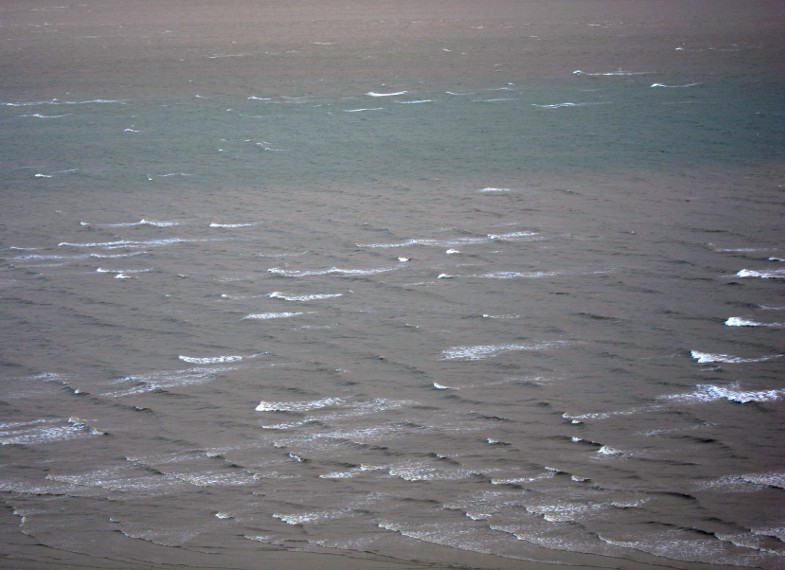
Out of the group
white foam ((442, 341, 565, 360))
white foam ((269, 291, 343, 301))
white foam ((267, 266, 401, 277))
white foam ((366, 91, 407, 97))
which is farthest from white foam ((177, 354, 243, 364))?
white foam ((366, 91, 407, 97))

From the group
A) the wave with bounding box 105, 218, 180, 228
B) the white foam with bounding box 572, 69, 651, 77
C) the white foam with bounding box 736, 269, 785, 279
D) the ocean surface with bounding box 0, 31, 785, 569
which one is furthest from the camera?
the white foam with bounding box 572, 69, 651, 77

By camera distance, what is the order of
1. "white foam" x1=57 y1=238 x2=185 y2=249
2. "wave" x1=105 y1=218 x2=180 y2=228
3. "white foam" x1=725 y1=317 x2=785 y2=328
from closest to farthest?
"white foam" x1=725 y1=317 x2=785 y2=328, "white foam" x1=57 y1=238 x2=185 y2=249, "wave" x1=105 y1=218 x2=180 y2=228

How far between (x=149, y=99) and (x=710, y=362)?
12160 mm

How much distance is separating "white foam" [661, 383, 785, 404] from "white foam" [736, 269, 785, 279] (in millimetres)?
1710

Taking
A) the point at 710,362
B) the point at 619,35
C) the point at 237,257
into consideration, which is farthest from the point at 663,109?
the point at 619,35

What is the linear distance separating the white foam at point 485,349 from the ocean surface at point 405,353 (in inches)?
0.7

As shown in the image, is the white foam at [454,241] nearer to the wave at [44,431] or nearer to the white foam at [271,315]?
the white foam at [271,315]

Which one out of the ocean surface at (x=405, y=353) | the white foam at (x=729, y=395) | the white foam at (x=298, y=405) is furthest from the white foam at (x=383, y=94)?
the white foam at (x=729, y=395)

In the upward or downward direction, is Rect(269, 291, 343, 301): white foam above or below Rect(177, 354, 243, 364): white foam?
above

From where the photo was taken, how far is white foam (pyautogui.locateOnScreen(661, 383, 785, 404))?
4.41 metres

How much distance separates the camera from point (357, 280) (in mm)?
6367

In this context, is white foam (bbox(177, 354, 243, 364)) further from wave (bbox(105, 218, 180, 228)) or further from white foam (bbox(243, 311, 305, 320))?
wave (bbox(105, 218, 180, 228))

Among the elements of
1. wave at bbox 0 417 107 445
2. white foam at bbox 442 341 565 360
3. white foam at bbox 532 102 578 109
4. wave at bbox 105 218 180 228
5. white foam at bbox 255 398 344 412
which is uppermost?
white foam at bbox 532 102 578 109

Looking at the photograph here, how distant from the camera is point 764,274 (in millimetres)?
6074
